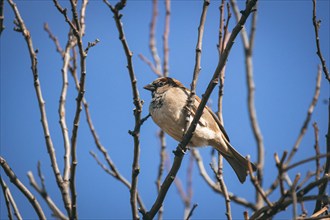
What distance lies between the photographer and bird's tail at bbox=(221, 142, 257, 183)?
14.5 feet

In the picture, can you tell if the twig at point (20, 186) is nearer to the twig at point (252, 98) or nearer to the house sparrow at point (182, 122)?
the twig at point (252, 98)

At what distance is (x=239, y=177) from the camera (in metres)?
4.36

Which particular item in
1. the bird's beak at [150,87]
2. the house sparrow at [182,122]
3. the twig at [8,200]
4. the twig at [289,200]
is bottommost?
the twig at [289,200]

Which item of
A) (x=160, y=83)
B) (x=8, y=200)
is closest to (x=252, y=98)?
(x=160, y=83)

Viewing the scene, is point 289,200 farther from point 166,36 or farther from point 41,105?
point 166,36

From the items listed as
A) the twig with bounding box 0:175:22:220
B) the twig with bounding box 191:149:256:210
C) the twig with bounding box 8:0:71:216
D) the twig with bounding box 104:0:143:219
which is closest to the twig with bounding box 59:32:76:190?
the twig with bounding box 8:0:71:216

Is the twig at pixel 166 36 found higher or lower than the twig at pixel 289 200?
higher

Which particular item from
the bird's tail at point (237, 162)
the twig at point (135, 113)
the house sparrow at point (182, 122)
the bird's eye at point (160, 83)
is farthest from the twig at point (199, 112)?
the bird's eye at point (160, 83)

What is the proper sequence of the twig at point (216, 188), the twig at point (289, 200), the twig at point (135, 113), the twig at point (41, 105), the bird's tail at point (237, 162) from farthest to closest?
the bird's tail at point (237, 162) < the twig at point (216, 188) < the twig at point (41, 105) < the twig at point (135, 113) < the twig at point (289, 200)

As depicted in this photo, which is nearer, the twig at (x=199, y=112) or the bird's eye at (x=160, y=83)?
the twig at (x=199, y=112)

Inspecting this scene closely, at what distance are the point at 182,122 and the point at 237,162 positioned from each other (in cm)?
85

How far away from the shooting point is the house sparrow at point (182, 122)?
4125 millimetres

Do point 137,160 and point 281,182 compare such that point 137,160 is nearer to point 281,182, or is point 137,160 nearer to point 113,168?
point 113,168

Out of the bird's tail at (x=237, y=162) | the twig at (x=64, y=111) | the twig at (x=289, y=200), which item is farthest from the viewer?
the bird's tail at (x=237, y=162)
